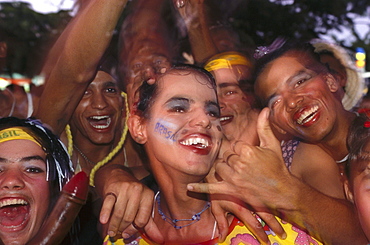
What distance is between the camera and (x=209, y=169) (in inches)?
60.6

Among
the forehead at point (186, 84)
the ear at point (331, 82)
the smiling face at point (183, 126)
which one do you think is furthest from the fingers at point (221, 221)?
the ear at point (331, 82)

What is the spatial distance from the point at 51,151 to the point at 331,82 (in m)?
1.08

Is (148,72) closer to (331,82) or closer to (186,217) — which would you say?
(186,217)

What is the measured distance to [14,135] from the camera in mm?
1654

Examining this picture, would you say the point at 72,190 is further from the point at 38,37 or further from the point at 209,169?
the point at 38,37

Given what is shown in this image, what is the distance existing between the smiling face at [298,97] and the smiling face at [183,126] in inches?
8.7

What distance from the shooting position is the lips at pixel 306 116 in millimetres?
1617

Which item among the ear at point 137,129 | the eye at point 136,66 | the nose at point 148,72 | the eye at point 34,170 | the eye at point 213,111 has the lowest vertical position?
the eye at point 34,170

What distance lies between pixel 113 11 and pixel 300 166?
0.86 m

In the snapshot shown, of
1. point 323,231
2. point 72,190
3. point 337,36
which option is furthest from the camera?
point 337,36

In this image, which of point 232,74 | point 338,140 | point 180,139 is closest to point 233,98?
point 232,74

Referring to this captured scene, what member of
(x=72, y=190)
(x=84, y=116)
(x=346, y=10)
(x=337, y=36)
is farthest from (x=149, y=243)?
(x=346, y=10)

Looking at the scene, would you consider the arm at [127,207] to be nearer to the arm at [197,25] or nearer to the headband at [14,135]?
the headband at [14,135]

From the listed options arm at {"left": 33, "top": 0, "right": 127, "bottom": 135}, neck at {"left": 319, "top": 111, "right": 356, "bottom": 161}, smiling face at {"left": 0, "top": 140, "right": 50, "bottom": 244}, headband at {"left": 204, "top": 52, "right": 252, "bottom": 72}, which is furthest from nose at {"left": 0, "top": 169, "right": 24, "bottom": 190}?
neck at {"left": 319, "top": 111, "right": 356, "bottom": 161}
